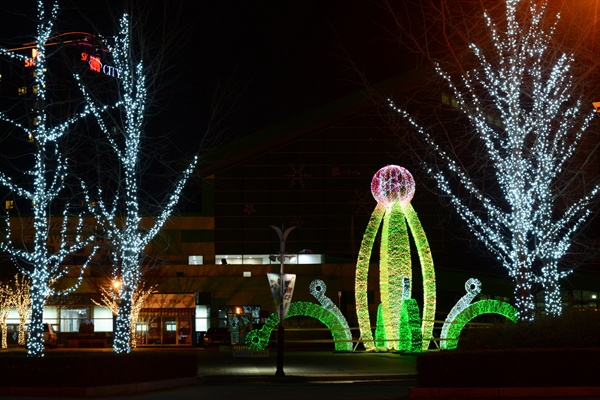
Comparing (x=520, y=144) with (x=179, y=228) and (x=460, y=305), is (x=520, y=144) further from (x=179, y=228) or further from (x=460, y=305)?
(x=179, y=228)

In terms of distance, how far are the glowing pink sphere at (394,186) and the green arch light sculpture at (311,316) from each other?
6.06m

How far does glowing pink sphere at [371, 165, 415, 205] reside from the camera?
38875 mm

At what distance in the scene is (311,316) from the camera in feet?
133

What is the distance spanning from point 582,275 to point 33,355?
41.8 metres

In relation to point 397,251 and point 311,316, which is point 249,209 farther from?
point 397,251

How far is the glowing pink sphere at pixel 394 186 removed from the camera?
128ft

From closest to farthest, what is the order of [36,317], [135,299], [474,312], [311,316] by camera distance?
[36,317] → [474,312] → [311,316] → [135,299]

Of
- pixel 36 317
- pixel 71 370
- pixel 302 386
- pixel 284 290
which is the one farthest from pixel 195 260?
pixel 71 370

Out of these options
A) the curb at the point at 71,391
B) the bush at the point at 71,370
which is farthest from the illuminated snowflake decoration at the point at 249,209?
the curb at the point at 71,391

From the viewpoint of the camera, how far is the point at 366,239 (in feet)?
134

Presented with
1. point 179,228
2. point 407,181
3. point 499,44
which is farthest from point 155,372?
point 179,228

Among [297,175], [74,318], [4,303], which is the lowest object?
[74,318]

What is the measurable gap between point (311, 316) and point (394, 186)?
23.4 feet

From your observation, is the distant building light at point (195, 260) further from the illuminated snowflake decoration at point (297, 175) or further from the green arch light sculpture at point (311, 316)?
the green arch light sculpture at point (311, 316)
